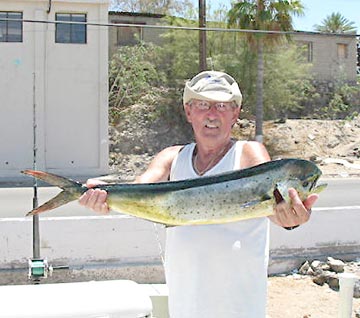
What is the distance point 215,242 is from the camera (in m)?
2.91

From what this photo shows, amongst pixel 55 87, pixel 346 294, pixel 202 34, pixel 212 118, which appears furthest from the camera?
pixel 202 34

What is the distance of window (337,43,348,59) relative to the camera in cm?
4281

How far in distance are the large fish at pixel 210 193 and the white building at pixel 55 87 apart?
20151mm

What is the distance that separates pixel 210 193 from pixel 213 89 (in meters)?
0.52

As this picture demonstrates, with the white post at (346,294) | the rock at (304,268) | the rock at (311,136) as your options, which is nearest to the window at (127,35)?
the rock at (311,136)

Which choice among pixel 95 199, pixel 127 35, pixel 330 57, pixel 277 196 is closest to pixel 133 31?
pixel 127 35

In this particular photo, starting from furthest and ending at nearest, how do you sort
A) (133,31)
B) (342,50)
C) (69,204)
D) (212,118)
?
1. (342,50)
2. (133,31)
3. (69,204)
4. (212,118)

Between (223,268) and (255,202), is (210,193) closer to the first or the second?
(255,202)

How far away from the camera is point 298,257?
743 centimetres

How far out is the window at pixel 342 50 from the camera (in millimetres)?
42812

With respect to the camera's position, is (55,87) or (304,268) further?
(55,87)

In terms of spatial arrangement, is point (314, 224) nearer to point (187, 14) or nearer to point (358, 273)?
point (358, 273)

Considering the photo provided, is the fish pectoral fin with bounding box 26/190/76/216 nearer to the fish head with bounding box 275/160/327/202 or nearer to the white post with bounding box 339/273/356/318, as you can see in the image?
the fish head with bounding box 275/160/327/202

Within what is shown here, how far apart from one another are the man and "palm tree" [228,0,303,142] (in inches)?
917
